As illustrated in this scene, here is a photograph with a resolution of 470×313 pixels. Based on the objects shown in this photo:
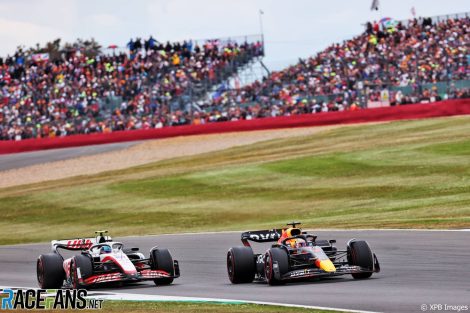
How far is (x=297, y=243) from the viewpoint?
15703 mm

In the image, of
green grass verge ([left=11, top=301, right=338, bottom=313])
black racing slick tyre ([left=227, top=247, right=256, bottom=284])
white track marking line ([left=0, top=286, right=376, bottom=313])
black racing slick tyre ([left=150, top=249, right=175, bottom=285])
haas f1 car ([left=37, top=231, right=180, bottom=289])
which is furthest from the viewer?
black racing slick tyre ([left=150, top=249, right=175, bottom=285])

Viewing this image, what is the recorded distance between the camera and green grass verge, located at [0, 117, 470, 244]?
29562 millimetres

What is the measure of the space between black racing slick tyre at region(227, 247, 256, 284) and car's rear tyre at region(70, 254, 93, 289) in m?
2.15

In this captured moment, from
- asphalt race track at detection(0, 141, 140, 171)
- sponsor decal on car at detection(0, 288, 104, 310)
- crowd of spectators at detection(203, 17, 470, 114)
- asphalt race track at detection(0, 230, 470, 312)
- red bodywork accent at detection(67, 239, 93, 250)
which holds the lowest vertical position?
asphalt race track at detection(0, 230, 470, 312)

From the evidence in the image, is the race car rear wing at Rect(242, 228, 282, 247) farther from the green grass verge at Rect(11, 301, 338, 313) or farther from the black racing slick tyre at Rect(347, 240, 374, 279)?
the green grass verge at Rect(11, 301, 338, 313)

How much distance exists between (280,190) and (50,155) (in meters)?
23.4

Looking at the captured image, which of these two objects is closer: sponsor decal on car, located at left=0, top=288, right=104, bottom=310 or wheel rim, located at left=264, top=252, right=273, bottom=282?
sponsor decal on car, located at left=0, top=288, right=104, bottom=310

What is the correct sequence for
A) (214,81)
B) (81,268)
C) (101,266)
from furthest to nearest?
(214,81), (101,266), (81,268)

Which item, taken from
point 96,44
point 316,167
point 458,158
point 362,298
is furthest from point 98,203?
point 96,44

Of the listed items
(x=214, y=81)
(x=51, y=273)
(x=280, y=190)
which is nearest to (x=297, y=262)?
(x=51, y=273)

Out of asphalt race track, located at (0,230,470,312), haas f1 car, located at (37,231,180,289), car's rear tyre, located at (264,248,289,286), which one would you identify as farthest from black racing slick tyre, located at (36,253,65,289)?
car's rear tyre, located at (264,248,289,286)

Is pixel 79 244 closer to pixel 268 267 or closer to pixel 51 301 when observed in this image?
pixel 51 301

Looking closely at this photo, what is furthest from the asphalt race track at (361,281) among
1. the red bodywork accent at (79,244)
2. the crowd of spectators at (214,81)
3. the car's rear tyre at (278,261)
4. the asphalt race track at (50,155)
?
the asphalt race track at (50,155)

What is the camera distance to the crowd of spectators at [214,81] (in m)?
49.5
